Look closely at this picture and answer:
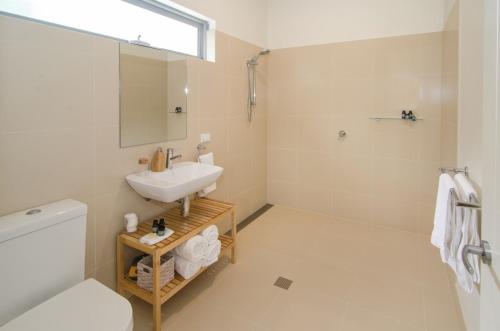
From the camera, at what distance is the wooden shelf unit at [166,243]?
1.63 metres

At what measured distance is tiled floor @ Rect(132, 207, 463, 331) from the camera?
1766 millimetres

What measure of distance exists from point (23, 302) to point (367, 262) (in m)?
2.30

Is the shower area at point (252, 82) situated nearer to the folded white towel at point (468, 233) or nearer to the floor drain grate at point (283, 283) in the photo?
the floor drain grate at point (283, 283)

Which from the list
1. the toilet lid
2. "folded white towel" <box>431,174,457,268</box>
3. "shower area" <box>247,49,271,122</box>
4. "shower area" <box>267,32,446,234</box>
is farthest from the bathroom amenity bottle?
"shower area" <box>267,32,446,234</box>

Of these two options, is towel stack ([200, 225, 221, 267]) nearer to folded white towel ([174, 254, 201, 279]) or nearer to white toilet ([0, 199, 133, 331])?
folded white towel ([174, 254, 201, 279])

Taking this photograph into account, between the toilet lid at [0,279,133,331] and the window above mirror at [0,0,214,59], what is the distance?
1368 mm

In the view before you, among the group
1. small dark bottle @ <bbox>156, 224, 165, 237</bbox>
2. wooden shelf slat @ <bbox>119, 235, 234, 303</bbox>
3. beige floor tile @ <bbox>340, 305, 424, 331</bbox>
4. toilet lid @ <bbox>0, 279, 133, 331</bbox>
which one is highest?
small dark bottle @ <bbox>156, 224, 165, 237</bbox>

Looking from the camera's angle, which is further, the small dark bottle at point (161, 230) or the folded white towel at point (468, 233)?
the small dark bottle at point (161, 230)

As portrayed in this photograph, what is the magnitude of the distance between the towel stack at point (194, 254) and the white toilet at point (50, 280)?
1.89 ft

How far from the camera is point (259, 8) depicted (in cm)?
324

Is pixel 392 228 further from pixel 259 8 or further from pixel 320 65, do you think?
pixel 259 8

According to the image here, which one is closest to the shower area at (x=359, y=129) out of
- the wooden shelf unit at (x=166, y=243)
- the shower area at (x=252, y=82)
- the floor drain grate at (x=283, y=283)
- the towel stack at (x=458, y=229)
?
the shower area at (x=252, y=82)

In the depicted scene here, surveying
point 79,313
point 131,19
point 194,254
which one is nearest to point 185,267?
point 194,254

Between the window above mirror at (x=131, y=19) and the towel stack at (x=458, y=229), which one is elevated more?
the window above mirror at (x=131, y=19)
